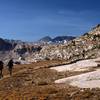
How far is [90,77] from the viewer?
57.4 m

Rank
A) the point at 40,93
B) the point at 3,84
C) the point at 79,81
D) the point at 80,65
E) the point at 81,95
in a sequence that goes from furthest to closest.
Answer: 1. the point at 80,65
2. the point at 3,84
3. the point at 79,81
4. the point at 40,93
5. the point at 81,95

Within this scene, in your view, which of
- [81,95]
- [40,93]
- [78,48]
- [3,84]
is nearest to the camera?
[81,95]

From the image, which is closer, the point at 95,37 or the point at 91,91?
the point at 91,91

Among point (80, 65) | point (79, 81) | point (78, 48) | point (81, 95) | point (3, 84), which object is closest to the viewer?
point (81, 95)

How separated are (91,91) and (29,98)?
8.69 metres

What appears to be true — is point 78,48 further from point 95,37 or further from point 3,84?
point 3,84

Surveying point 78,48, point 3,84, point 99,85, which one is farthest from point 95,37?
point 99,85

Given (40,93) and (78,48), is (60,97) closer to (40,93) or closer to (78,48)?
(40,93)

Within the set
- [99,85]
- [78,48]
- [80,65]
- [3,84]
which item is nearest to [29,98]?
→ [99,85]

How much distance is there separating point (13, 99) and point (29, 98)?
2.31 meters

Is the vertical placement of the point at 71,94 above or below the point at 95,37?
→ below

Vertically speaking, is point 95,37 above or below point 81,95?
above

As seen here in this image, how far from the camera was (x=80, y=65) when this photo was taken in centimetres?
8675

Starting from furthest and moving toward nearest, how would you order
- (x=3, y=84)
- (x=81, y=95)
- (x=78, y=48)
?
(x=78, y=48), (x=3, y=84), (x=81, y=95)
